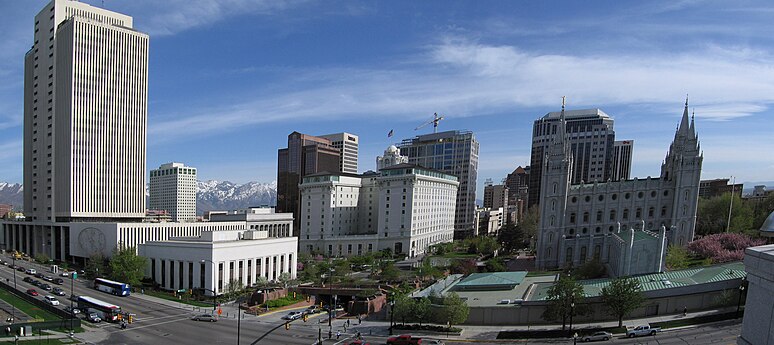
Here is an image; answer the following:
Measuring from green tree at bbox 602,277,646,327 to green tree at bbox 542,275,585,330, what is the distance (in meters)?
3.06

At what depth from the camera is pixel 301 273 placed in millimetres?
99500

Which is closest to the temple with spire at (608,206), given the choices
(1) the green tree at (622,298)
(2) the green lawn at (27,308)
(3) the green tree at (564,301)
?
(1) the green tree at (622,298)

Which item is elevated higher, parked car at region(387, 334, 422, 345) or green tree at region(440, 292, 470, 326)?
green tree at region(440, 292, 470, 326)

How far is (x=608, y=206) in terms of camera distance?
318ft

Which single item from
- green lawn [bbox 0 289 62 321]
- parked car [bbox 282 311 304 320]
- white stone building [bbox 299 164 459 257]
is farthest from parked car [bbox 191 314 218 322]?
white stone building [bbox 299 164 459 257]

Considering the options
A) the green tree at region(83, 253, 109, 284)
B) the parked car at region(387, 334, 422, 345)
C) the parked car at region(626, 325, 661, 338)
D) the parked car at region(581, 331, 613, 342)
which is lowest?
the green tree at region(83, 253, 109, 284)

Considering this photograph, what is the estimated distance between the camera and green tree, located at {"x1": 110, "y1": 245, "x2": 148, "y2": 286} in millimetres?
82688

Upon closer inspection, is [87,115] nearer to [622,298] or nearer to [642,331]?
[622,298]

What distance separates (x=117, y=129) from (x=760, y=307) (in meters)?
152

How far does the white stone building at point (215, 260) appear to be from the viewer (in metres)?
79.8

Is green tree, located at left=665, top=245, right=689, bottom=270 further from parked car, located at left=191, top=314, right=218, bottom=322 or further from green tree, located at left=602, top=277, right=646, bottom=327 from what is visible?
parked car, located at left=191, top=314, right=218, bottom=322

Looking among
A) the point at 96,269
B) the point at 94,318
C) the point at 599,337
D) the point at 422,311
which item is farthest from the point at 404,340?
the point at 96,269

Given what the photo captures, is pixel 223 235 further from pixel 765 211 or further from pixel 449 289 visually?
pixel 765 211

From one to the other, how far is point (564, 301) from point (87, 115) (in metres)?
139
